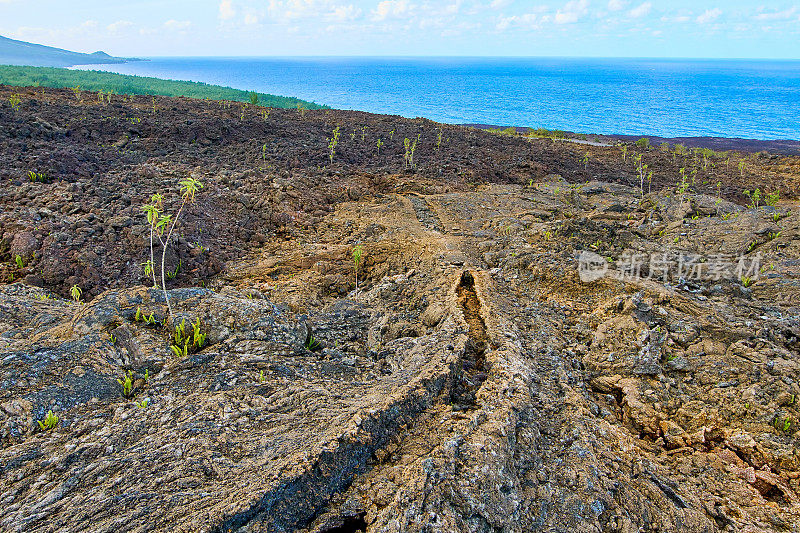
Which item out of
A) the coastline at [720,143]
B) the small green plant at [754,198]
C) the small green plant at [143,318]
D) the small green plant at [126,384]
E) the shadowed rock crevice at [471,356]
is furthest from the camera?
the coastline at [720,143]

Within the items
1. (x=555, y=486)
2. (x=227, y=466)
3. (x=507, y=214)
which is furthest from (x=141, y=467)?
(x=507, y=214)

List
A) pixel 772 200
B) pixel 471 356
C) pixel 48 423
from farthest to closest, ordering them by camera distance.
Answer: pixel 772 200 < pixel 471 356 < pixel 48 423

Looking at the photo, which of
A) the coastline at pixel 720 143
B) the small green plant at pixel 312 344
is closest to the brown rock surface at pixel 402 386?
the small green plant at pixel 312 344

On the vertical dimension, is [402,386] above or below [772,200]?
above

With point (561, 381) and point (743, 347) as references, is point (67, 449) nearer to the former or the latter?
point (561, 381)

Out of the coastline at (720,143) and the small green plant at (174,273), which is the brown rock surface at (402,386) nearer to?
the small green plant at (174,273)

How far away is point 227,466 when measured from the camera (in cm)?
282

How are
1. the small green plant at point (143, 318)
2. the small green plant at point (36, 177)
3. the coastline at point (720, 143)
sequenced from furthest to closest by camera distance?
the coastline at point (720, 143) < the small green plant at point (36, 177) < the small green plant at point (143, 318)

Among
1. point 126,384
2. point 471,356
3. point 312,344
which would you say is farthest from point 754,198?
point 126,384

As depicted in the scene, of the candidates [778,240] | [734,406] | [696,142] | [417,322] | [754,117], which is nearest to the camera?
[734,406]

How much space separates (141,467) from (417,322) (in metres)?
3.07

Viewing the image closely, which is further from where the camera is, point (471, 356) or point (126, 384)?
point (471, 356)

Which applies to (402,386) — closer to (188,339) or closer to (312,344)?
(312,344)

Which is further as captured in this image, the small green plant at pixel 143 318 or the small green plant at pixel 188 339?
the small green plant at pixel 143 318
